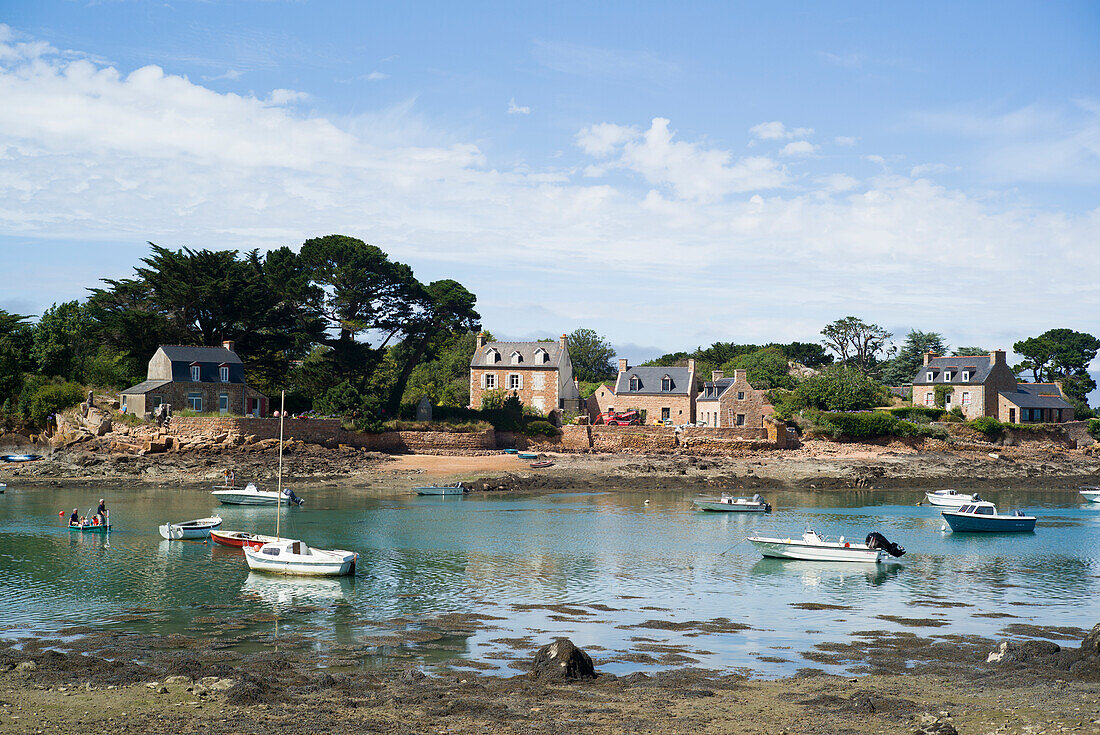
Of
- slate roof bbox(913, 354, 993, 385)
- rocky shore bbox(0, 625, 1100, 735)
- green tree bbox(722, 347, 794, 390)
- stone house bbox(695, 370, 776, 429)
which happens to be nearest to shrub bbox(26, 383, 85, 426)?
stone house bbox(695, 370, 776, 429)

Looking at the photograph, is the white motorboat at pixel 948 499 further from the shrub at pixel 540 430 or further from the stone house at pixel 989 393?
the shrub at pixel 540 430

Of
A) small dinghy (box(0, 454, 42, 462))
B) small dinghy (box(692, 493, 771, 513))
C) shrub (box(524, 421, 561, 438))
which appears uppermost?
shrub (box(524, 421, 561, 438))

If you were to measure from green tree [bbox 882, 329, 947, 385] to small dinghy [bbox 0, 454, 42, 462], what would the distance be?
85.7 metres

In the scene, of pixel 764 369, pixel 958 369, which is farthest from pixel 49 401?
pixel 958 369

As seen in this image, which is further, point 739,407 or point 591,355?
point 591,355

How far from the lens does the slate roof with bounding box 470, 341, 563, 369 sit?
82938mm

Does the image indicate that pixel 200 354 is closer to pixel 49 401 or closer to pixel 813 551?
pixel 49 401

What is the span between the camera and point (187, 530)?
37969mm

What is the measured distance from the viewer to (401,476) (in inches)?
2527

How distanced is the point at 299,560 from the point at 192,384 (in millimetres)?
39018

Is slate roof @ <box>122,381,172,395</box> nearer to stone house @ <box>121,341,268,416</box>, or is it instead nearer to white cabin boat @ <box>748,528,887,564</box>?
stone house @ <box>121,341,268,416</box>

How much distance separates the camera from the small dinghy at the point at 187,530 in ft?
124

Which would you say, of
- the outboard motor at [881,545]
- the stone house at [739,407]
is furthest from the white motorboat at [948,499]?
the stone house at [739,407]

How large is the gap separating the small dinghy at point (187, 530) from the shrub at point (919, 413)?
5939cm
